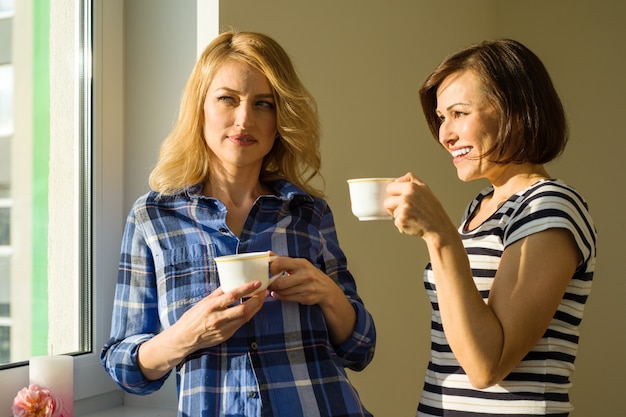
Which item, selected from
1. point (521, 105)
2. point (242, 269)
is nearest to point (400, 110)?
point (521, 105)

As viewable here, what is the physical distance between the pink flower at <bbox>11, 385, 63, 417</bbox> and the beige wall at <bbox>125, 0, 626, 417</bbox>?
0.60m

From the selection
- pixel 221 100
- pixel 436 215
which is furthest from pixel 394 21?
pixel 436 215

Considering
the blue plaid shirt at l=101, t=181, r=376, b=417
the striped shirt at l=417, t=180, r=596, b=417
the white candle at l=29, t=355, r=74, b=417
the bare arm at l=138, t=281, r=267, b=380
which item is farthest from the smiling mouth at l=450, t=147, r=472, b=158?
the white candle at l=29, t=355, r=74, b=417

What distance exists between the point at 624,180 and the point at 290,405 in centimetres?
244

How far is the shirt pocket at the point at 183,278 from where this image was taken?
1497mm

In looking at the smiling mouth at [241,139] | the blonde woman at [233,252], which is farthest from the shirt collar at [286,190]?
the smiling mouth at [241,139]

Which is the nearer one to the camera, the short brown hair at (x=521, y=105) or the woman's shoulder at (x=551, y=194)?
the woman's shoulder at (x=551, y=194)

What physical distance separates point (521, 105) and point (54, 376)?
103 cm

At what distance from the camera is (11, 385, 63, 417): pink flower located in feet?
4.76

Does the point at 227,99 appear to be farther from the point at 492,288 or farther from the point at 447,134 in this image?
the point at 492,288

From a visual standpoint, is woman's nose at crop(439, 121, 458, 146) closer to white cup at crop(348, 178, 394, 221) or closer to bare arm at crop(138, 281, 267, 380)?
white cup at crop(348, 178, 394, 221)

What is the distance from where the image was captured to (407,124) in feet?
8.99

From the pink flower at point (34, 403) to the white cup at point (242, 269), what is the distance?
0.43m

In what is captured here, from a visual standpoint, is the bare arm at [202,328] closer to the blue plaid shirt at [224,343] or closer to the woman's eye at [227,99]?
the blue plaid shirt at [224,343]
